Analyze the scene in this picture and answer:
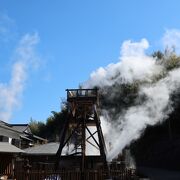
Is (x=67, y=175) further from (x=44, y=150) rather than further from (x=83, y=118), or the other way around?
(x=44, y=150)

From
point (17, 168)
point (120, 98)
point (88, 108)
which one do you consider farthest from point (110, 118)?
point (17, 168)

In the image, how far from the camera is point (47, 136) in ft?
265

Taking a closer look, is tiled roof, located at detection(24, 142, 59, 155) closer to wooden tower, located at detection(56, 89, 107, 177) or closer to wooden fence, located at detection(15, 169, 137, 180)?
wooden tower, located at detection(56, 89, 107, 177)

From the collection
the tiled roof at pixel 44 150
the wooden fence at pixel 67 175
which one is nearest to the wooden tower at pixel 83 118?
the wooden fence at pixel 67 175

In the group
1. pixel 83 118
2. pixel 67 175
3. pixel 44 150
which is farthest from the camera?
pixel 44 150

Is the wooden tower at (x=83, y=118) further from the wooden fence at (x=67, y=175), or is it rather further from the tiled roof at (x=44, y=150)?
the tiled roof at (x=44, y=150)

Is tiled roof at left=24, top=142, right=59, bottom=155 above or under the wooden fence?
above

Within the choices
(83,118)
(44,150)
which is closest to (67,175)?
(83,118)

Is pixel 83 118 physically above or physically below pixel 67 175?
above

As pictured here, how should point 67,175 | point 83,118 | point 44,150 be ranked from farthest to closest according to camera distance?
point 44,150, point 83,118, point 67,175

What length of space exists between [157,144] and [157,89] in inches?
691

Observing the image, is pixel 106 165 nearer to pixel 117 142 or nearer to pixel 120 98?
pixel 117 142

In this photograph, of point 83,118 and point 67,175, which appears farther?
point 83,118

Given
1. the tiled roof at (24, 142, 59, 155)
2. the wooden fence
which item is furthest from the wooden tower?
the tiled roof at (24, 142, 59, 155)
